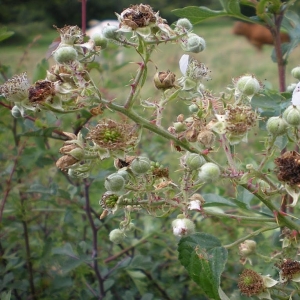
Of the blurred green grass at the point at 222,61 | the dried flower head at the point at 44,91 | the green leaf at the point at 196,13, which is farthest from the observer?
the blurred green grass at the point at 222,61

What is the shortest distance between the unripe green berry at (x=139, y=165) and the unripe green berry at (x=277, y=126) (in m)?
0.20

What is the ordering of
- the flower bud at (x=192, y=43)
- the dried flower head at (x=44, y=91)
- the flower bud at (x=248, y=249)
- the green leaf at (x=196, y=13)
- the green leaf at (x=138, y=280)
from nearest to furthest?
the dried flower head at (x=44, y=91) < the flower bud at (x=192, y=43) < the flower bud at (x=248, y=249) < the green leaf at (x=196, y=13) < the green leaf at (x=138, y=280)

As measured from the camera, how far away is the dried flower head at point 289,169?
739 mm

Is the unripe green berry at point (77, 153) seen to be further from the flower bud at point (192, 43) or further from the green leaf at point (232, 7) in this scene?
the green leaf at point (232, 7)

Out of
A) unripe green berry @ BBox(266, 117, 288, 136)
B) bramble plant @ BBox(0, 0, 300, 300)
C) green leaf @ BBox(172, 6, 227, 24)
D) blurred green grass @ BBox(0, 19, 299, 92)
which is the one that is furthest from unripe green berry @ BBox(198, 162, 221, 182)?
blurred green grass @ BBox(0, 19, 299, 92)

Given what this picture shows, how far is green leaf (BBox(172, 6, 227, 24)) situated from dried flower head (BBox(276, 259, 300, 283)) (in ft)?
1.94

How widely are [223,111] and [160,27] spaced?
165mm

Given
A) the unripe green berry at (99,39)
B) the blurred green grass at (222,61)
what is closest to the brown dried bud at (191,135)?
the unripe green berry at (99,39)

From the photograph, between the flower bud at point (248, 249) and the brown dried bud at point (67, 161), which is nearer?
the brown dried bud at point (67, 161)

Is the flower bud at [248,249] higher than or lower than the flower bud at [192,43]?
lower

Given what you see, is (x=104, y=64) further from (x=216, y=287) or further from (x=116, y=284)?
(x=216, y=287)

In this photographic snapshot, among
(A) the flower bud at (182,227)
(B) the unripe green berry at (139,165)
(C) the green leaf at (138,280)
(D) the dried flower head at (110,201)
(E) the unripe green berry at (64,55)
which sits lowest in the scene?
(C) the green leaf at (138,280)

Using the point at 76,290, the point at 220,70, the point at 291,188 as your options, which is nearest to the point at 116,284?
the point at 76,290

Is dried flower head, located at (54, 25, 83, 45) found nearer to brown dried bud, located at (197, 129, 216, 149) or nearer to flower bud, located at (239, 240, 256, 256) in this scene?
brown dried bud, located at (197, 129, 216, 149)
